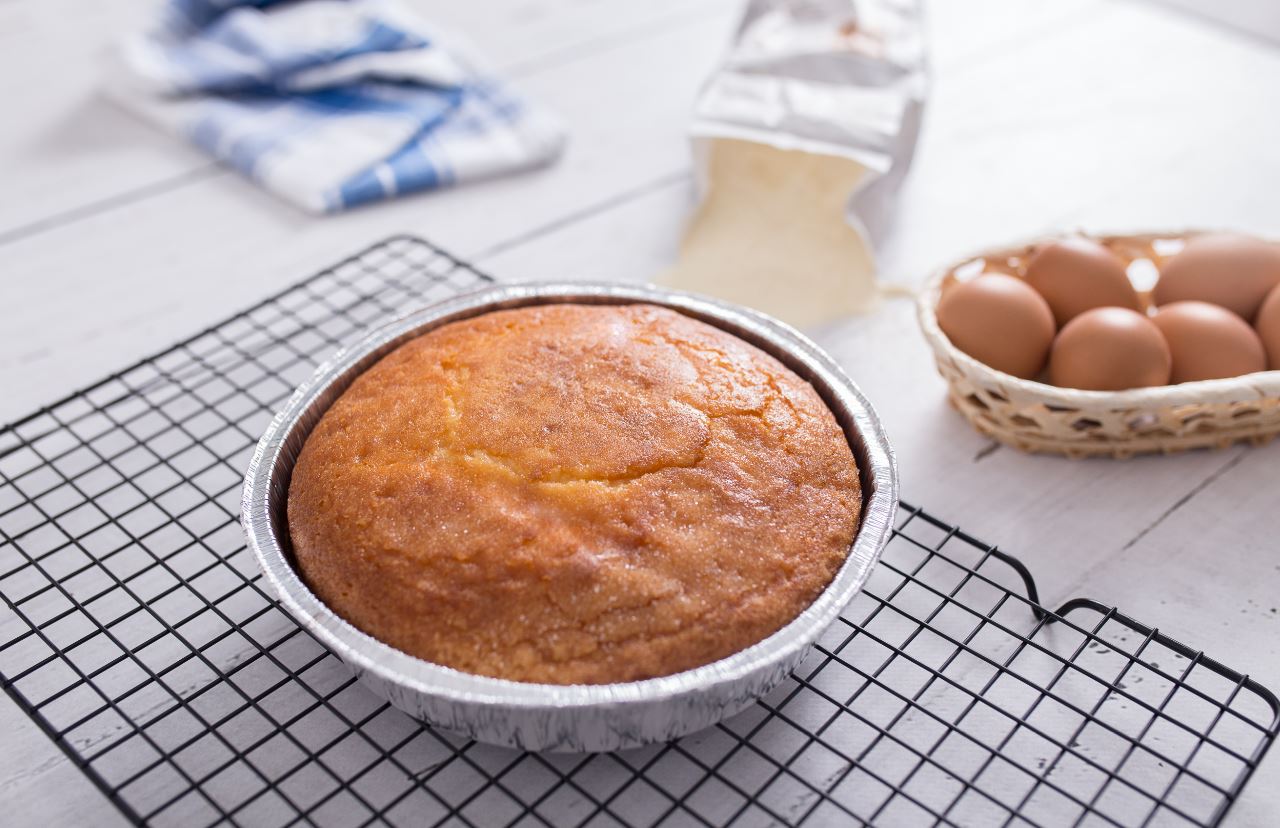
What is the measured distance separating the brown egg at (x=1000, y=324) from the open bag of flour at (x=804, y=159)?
1.11 feet

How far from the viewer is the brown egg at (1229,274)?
155 centimetres

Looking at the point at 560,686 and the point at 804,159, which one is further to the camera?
the point at 804,159

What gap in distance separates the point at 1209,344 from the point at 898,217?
2.51ft

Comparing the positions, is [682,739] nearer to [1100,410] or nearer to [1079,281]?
[1100,410]

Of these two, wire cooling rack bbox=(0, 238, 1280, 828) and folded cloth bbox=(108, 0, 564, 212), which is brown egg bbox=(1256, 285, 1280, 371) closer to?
wire cooling rack bbox=(0, 238, 1280, 828)

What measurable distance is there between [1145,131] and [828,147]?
2.91 ft

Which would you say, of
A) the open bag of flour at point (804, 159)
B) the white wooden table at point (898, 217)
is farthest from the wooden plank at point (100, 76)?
the open bag of flour at point (804, 159)

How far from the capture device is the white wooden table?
141 cm

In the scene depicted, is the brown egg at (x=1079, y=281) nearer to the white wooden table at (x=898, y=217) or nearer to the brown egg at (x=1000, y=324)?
the brown egg at (x=1000, y=324)

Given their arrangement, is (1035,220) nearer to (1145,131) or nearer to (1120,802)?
(1145,131)

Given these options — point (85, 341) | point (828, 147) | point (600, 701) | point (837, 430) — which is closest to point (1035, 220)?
point (828, 147)

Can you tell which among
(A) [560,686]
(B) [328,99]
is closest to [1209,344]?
(A) [560,686]

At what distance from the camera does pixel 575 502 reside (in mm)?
→ 1102

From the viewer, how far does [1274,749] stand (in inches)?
45.4
